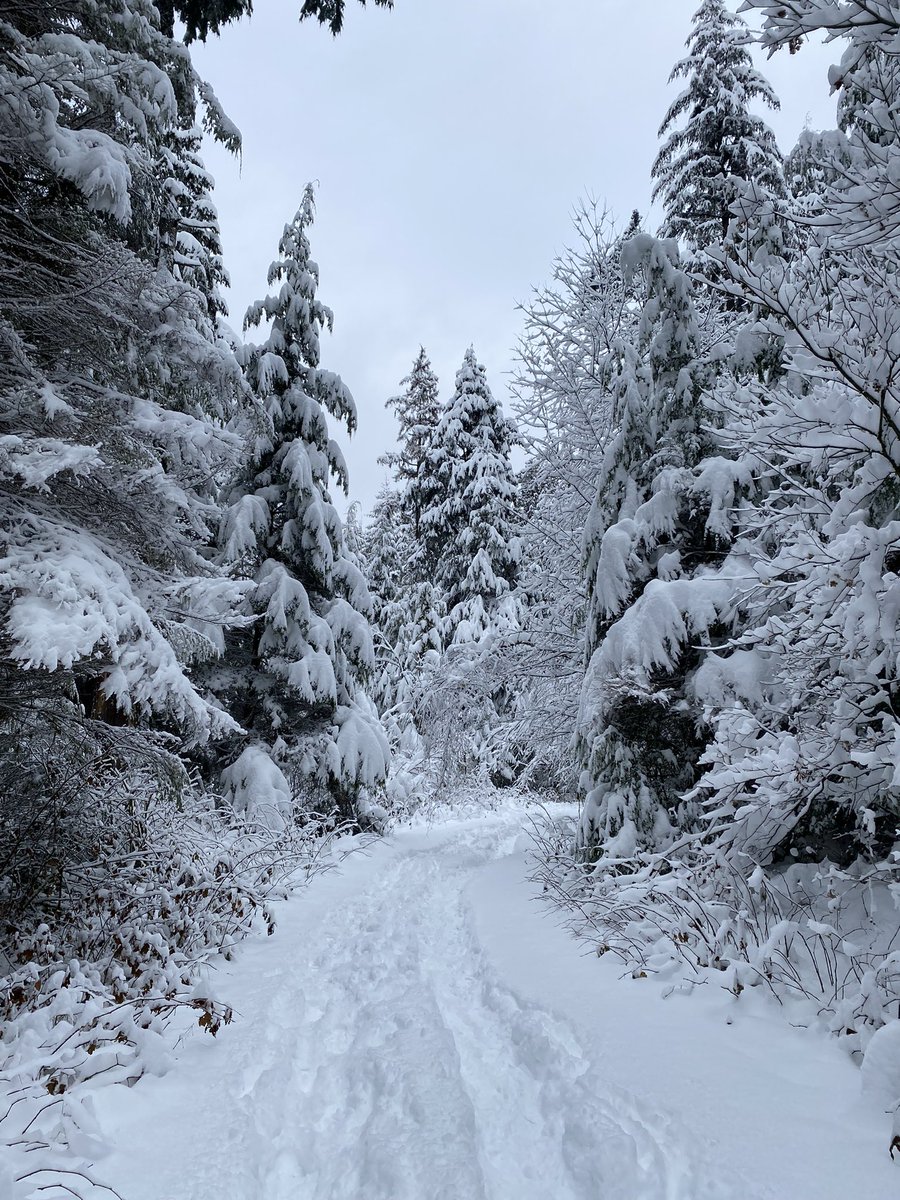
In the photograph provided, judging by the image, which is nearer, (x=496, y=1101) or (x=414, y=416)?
(x=496, y=1101)

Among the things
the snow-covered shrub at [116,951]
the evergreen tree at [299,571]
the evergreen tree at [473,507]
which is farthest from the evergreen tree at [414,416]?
the snow-covered shrub at [116,951]

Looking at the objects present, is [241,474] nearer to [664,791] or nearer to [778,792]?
[664,791]

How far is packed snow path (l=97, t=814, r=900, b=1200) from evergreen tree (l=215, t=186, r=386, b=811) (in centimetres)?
614

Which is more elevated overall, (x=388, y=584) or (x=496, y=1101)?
(x=388, y=584)

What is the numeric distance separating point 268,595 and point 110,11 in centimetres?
717

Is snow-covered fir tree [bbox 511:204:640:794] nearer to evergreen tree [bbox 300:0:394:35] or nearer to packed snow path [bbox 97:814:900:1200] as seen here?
evergreen tree [bbox 300:0:394:35]

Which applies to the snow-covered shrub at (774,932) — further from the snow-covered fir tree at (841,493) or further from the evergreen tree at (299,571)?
the evergreen tree at (299,571)

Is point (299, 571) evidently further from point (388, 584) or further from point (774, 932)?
point (388, 584)

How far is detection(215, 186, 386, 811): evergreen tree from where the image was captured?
35.2 ft

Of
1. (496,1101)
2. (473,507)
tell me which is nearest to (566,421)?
(496,1101)

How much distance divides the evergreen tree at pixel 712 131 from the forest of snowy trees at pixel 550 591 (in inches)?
159

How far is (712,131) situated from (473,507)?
437 inches

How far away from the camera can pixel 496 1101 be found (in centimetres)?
307

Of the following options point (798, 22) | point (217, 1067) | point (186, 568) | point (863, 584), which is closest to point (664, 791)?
point (863, 584)
